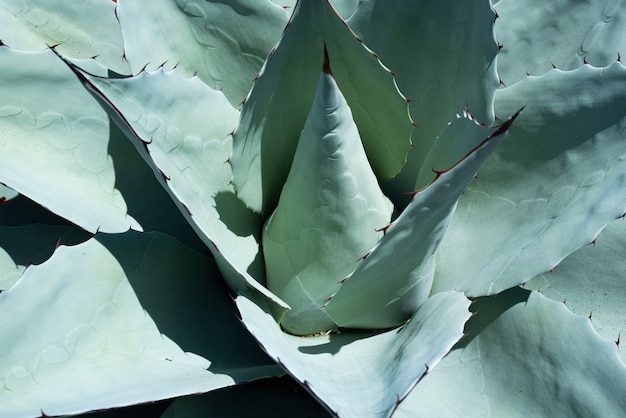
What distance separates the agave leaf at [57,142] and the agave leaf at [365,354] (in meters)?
0.32

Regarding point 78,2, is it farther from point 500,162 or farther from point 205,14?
point 500,162

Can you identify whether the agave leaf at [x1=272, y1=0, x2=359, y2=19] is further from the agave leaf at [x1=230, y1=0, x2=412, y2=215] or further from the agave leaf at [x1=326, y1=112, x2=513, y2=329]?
the agave leaf at [x1=326, y1=112, x2=513, y2=329]

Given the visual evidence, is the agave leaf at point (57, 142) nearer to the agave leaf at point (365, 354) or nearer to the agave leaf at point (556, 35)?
the agave leaf at point (365, 354)

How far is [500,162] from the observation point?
118 cm

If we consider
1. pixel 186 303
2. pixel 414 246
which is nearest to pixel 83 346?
pixel 186 303

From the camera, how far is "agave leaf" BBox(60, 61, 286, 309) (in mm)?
963

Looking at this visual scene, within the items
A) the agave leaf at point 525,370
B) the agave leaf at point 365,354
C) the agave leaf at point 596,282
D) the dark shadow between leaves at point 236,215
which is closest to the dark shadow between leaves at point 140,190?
the dark shadow between leaves at point 236,215

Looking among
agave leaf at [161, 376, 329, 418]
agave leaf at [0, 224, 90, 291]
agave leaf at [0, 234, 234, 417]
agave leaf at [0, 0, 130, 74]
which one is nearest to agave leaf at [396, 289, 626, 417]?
agave leaf at [161, 376, 329, 418]

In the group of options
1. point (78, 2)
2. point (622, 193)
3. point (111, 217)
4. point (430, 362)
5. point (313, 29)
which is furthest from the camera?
point (78, 2)

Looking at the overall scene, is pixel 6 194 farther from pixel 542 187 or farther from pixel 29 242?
pixel 542 187

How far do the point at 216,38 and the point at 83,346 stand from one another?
59 cm

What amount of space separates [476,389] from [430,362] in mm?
284

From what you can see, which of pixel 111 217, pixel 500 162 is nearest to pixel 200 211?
pixel 111 217

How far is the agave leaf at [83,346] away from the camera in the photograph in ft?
3.09
